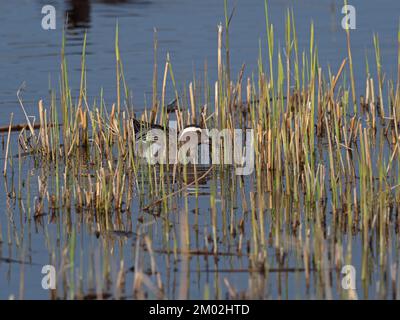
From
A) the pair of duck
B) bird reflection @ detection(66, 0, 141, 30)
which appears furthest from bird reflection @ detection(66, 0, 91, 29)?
the pair of duck

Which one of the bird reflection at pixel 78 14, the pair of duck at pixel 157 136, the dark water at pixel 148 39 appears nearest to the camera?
the pair of duck at pixel 157 136

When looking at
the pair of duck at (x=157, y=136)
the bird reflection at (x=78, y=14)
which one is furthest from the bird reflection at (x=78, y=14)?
the pair of duck at (x=157, y=136)

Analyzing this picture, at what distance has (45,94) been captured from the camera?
1261 centimetres

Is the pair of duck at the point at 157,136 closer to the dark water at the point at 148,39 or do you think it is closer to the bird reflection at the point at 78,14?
the dark water at the point at 148,39

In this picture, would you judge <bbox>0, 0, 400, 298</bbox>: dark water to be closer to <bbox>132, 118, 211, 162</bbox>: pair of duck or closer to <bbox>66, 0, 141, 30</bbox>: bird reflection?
<bbox>66, 0, 141, 30</bbox>: bird reflection

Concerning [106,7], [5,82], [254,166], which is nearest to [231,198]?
[254,166]

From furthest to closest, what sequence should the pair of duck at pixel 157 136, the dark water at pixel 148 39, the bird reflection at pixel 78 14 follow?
the bird reflection at pixel 78 14 < the dark water at pixel 148 39 < the pair of duck at pixel 157 136

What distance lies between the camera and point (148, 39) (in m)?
15.9

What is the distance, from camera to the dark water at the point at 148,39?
13188mm

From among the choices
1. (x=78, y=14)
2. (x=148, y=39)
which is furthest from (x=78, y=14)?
(x=148, y=39)

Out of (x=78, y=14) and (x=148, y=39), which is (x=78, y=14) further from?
(x=148, y=39)

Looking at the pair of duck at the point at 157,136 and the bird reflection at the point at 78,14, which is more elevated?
the bird reflection at the point at 78,14
